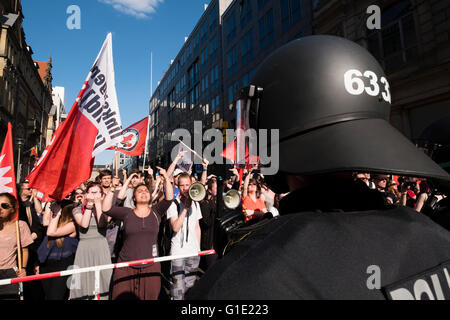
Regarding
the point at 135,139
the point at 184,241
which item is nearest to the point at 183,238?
the point at 184,241

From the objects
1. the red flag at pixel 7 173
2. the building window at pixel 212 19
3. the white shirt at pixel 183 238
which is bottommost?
the white shirt at pixel 183 238

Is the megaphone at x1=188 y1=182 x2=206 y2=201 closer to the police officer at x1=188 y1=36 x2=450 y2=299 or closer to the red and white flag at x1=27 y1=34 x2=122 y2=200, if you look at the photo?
the red and white flag at x1=27 y1=34 x2=122 y2=200

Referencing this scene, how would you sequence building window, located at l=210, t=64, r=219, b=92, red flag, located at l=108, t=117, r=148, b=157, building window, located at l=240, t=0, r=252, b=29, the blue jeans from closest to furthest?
1. the blue jeans
2. red flag, located at l=108, t=117, r=148, b=157
3. building window, located at l=240, t=0, r=252, b=29
4. building window, located at l=210, t=64, r=219, b=92

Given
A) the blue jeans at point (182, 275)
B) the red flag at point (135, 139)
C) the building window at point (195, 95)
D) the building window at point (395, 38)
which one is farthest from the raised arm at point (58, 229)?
the building window at point (195, 95)

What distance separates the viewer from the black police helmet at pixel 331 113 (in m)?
0.91

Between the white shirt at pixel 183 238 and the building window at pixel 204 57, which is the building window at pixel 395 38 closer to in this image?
the white shirt at pixel 183 238

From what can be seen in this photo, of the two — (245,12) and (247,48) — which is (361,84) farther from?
(245,12)

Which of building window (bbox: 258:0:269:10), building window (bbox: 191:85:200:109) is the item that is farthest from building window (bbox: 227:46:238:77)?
building window (bbox: 191:85:200:109)

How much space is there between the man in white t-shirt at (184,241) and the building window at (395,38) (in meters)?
11.6

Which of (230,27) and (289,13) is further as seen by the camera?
(230,27)

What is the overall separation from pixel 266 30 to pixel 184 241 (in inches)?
828

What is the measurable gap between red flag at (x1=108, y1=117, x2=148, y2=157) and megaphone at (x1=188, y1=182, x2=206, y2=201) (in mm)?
4074

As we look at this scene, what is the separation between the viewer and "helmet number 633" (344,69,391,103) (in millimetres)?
1050

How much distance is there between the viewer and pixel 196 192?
4.66 m
